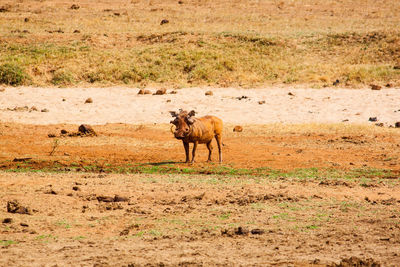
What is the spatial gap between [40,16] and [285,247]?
116 ft

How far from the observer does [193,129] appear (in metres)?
13.8

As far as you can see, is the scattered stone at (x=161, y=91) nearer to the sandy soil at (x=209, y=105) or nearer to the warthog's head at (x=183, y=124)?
the sandy soil at (x=209, y=105)

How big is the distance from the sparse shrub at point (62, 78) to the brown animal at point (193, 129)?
1316cm

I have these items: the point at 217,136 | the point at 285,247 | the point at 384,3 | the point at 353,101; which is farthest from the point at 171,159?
the point at 384,3

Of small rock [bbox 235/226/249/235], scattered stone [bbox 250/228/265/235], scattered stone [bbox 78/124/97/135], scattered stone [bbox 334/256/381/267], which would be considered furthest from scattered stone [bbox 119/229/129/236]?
scattered stone [bbox 78/124/97/135]

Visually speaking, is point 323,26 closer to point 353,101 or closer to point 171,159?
point 353,101

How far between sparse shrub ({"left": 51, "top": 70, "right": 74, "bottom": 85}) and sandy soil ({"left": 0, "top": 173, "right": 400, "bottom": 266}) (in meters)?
14.2

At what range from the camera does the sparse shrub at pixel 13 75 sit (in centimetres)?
2600

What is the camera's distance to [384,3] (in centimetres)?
5112

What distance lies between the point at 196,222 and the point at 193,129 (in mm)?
4715

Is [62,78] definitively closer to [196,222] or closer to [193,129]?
[193,129]

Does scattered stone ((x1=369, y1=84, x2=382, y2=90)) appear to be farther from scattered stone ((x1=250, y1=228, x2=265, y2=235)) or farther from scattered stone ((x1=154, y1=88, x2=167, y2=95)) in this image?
scattered stone ((x1=250, y1=228, x2=265, y2=235))

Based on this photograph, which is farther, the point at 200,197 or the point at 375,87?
the point at 375,87

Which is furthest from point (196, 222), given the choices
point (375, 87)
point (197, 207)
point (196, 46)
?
point (196, 46)
